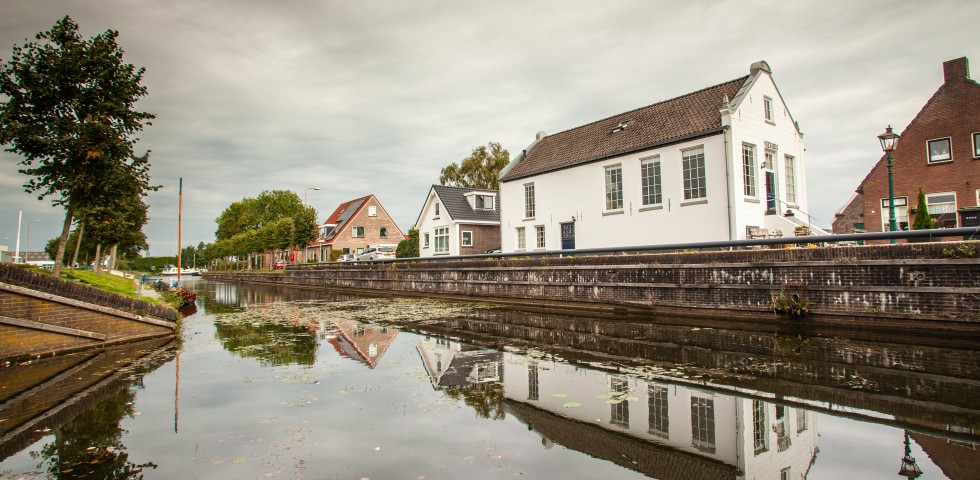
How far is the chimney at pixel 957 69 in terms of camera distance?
25500 millimetres

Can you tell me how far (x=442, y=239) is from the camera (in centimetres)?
Result: 3894

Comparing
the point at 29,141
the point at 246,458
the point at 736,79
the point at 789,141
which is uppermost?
the point at 736,79

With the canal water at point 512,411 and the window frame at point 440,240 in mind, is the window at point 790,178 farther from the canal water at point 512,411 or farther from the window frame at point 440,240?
the window frame at point 440,240

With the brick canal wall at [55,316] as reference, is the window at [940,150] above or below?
above

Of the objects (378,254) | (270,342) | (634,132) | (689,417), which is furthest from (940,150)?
(378,254)

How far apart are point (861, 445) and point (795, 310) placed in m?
8.21

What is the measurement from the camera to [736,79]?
2183cm

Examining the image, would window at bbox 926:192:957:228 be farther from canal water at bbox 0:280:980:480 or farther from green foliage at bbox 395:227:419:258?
green foliage at bbox 395:227:419:258

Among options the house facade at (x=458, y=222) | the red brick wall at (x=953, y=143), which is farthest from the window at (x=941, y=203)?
the house facade at (x=458, y=222)

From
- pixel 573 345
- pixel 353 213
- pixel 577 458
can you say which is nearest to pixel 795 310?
pixel 573 345

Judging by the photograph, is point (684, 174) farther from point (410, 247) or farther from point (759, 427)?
point (410, 247)

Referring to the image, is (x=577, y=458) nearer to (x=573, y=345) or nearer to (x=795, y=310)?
(x=573, y=345)

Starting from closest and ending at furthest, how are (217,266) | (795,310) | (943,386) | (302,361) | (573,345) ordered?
(943,386), (302,361), (573,345), (795,310), (217,266)

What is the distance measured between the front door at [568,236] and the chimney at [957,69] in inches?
834
